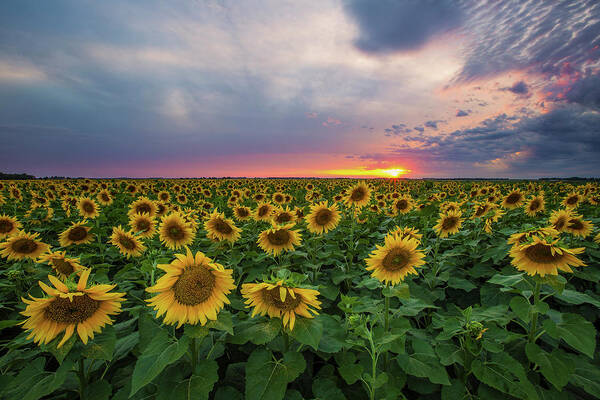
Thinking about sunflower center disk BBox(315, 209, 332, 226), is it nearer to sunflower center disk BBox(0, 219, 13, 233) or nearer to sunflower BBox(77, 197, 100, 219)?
sunflower center disk BBox(0, 219, 13, 233)

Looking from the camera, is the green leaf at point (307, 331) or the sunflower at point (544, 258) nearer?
the green leaf at point (307, 331)

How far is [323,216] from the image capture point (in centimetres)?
546

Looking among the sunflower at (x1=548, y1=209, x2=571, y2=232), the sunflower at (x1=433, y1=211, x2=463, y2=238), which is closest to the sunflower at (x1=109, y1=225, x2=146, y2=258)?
the sunflower at (x1=433, y1=211, x2=463, y2=238)

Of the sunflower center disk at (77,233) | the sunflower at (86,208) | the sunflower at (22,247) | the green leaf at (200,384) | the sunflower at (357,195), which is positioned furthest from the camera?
the sunflower at (86,208)

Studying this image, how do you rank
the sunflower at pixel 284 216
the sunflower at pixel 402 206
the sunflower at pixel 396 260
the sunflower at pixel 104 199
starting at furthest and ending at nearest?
the sunflower at pixel 104 199 < the sunflower at pixel 402 206 < the sunflower at pixel 284 216 < the sunflower at pixel 396 260

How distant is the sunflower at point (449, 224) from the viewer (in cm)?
538

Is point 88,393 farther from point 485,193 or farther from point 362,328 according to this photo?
point 485,193

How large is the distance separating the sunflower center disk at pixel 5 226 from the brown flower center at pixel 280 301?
6.58 m

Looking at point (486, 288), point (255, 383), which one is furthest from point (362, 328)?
point (486, 288)

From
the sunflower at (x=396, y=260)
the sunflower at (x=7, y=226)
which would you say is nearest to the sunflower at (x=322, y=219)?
the sunflower at (x=396, y=260)

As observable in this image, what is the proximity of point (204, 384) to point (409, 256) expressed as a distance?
7.69 ft

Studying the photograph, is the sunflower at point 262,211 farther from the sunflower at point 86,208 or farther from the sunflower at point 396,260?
the sunflower at point 86,208

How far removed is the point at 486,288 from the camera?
384cm

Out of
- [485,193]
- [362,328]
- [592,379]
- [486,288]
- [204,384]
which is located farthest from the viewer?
[485,193]
